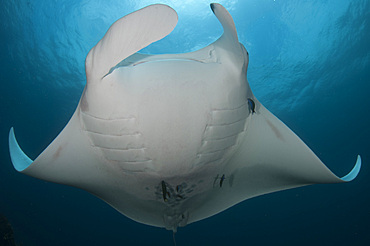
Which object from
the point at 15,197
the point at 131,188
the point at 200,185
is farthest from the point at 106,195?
the point at 15,197

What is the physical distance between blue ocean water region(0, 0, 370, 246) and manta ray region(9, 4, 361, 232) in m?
6.35

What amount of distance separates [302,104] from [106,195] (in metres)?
13.4

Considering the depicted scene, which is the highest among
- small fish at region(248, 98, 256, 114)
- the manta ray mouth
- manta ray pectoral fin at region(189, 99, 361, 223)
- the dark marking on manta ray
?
the manta ray mouth

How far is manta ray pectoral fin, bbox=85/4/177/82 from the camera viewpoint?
1006 mm

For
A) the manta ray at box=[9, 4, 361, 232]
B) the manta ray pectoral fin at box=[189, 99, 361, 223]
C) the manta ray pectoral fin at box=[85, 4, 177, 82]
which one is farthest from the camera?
the manta ray pectoral fin at box=[189, 99, 361, 223]

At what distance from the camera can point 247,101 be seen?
173 cm

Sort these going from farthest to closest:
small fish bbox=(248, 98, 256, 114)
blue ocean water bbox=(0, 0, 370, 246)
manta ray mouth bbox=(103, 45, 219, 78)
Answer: blue ocean water bbox=(0, 0, 370, 246), small fish bbox=(248, 98, 256, 114), manta ray mouth bbox=(103, 45, 219, 78)

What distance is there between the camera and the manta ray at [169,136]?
133cm

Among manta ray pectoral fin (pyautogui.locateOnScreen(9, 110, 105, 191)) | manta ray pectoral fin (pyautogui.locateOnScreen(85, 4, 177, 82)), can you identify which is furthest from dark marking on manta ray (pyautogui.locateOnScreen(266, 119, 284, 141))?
manta ray pectoral fin (pyautogui.locateOnScreen(9, 110, 105, 191))

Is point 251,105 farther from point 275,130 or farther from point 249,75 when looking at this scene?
point 249,75

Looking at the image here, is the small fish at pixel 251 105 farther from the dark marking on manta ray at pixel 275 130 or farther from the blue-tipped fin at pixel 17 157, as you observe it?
the blue-tipped fin at pixel 17 157

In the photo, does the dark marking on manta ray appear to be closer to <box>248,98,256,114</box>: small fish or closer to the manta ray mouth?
<box>248,98,256,114</box>: small fish

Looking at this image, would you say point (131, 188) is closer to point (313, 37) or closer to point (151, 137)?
point (151, 137)

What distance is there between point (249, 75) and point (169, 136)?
9.55 metres
